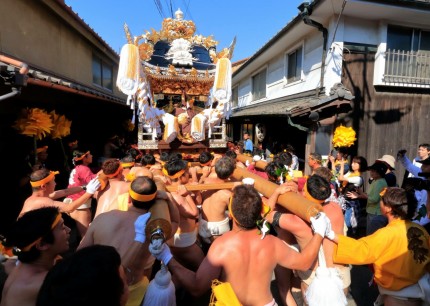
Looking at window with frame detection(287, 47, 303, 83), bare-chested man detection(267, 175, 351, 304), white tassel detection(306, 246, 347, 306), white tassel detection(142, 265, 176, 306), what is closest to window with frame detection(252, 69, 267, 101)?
window with frame detection(287, 47, 303, 83)

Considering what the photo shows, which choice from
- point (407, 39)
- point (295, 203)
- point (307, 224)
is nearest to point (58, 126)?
point (295, 203)

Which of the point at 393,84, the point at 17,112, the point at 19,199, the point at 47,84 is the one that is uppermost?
the point at 393,84

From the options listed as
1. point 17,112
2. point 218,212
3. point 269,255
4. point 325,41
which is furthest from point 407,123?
point 17,112

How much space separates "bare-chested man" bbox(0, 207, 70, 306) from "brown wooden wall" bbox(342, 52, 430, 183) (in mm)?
7318

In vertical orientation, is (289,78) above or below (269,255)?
above

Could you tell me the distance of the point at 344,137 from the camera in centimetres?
641

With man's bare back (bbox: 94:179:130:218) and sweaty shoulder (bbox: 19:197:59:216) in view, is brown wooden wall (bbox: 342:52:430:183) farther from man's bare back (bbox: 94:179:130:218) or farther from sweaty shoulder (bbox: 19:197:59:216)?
sweaty shoulder (bbox: 19:197:59:216)

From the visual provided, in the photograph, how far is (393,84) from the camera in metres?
7.10

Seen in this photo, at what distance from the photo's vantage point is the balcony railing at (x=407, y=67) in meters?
7.09

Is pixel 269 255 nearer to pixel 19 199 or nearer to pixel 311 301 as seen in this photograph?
pixel 311 301

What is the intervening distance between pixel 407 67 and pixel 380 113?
64.0 inches

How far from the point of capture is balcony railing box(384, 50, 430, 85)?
23.3 feet

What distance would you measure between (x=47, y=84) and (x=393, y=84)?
8.54 meters

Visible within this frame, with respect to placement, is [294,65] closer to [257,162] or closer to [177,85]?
[177,85]
